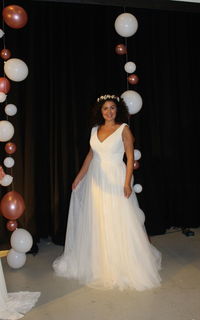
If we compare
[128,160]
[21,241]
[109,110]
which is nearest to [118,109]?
[109,110]

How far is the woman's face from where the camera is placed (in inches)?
126

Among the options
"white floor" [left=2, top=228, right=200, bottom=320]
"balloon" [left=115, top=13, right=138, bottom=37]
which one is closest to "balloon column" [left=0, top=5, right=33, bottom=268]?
"white floor" [left=2, top=228, right=200, bottom=320]

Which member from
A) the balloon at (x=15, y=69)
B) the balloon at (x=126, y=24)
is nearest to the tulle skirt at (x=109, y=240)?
the balloon at (x=15, y=69)

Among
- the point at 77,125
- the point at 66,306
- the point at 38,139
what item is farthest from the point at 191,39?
the point at 66,306

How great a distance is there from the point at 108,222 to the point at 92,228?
0.16m

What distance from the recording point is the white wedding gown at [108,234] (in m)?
2.94

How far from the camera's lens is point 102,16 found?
4023mm

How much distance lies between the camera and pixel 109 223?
3018 mm

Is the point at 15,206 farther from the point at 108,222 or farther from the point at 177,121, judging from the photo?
the point at 177,121

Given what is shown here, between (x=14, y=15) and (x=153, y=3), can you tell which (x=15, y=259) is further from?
(x=153, y=3)

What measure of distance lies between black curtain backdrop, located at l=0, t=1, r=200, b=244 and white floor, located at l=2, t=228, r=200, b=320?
0.79 meters

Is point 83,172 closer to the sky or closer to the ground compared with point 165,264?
closer to the sky

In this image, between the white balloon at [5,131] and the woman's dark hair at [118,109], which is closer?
the white balloon at [5,131]

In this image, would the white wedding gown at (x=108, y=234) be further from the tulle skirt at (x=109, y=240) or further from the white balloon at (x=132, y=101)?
the white balloon at (x=132, y=101)
